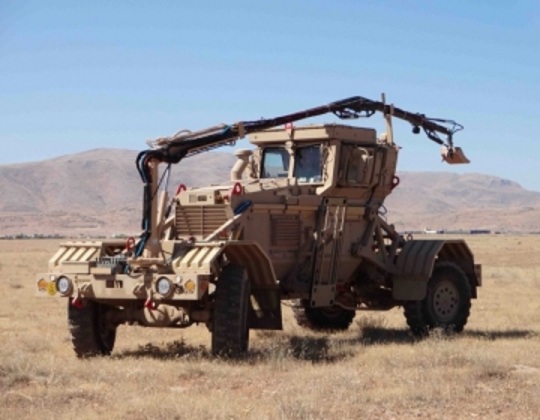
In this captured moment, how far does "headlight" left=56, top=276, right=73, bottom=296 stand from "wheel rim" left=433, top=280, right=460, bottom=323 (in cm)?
562

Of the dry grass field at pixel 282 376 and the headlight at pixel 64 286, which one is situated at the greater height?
the headlight at pixel 64 286

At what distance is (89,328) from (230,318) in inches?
79.7

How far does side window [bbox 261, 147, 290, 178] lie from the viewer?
602 inches

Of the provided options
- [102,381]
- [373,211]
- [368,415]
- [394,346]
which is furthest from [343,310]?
[368,415]

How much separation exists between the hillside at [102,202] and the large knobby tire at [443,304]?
99644 mm

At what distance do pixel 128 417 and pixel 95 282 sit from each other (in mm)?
4010

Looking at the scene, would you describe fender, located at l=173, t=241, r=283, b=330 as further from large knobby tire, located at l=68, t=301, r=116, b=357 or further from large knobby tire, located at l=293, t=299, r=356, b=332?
large knobby tire, located at l=293, t=299, r=356, b=332

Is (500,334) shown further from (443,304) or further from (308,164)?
(308,164)

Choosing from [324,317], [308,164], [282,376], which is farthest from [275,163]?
[282,376]

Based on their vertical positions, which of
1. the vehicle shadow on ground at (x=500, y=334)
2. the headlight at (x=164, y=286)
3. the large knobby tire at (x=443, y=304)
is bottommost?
the vehicle shadow on ground at (x=500, y=334)

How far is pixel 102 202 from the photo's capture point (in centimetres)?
15675

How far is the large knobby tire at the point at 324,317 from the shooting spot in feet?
55.5

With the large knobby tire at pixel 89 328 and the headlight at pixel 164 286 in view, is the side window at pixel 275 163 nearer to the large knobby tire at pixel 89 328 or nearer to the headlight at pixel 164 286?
the large knobby tire at pixel 89 328

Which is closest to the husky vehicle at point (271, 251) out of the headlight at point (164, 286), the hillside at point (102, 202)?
the headlight at point (164, 286)
